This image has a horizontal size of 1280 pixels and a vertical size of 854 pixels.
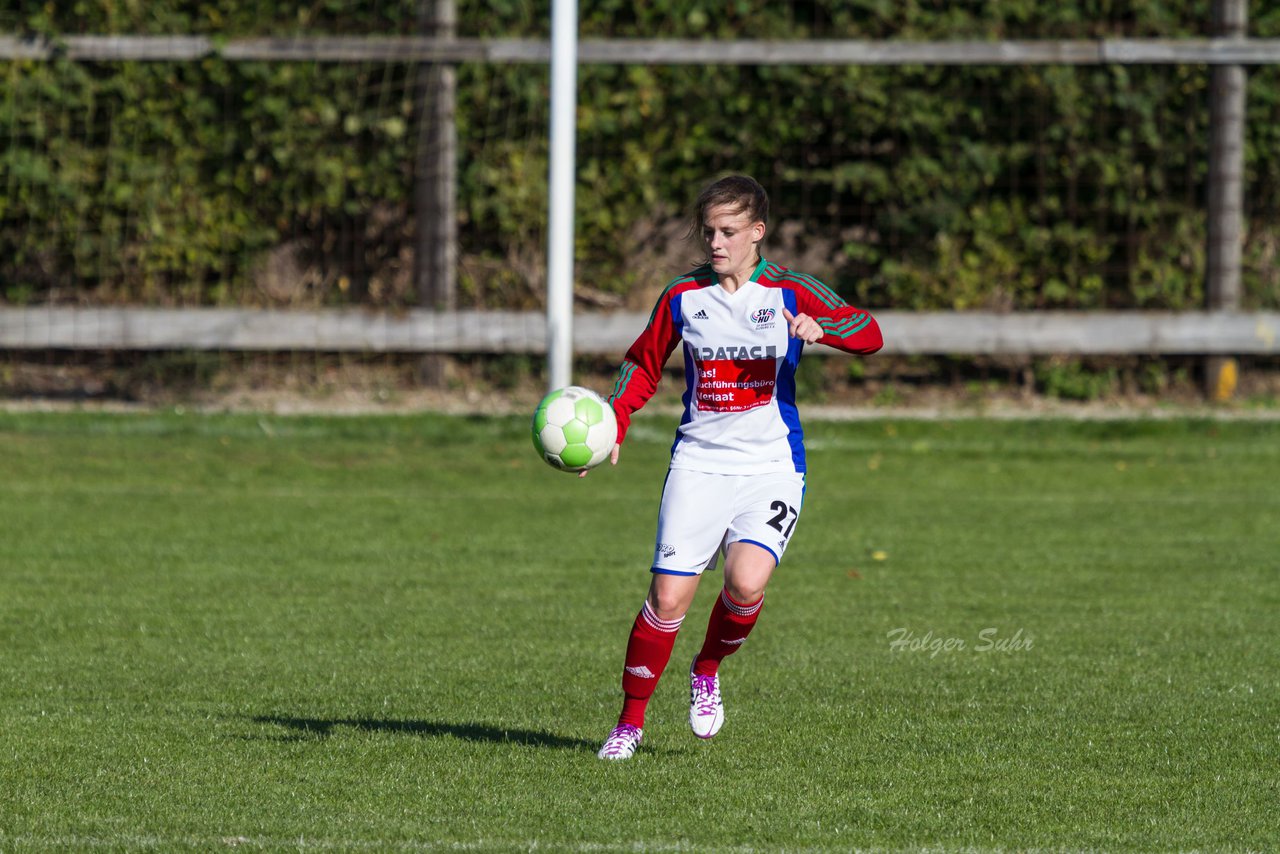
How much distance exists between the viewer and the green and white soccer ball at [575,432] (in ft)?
16.6

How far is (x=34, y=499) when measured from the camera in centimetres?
1008

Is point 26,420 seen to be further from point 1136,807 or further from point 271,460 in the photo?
point 1136,807

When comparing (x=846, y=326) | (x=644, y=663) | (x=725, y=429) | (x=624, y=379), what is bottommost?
(x=644, y=663)

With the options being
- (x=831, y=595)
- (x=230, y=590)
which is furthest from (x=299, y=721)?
(x=831, y=595)

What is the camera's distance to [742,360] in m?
5.20

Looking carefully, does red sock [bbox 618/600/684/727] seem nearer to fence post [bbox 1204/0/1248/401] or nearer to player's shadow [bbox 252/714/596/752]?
player's shadow [bbox 252/714/596/752]

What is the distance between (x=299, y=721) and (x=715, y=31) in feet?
31.1

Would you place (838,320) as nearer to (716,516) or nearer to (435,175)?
(716,516)

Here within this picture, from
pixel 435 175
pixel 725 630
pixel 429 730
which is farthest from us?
pixel 435 175

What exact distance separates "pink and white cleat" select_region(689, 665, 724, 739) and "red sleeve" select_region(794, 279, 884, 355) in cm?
105

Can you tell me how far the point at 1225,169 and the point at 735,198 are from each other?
9.13 m

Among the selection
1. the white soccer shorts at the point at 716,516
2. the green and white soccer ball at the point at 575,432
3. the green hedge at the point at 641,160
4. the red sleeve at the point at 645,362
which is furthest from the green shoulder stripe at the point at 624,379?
the green hedge at the point at 641,160

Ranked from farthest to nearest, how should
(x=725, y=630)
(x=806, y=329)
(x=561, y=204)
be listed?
(x=561, y=204), (x=725, y=630), (x=806, y=329)

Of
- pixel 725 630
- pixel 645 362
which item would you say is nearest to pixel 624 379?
pixel 645 362
